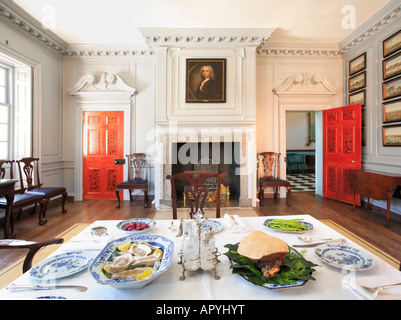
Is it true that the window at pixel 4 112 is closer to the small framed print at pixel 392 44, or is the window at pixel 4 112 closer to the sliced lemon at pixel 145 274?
the sliced lemon at pixel 145 274

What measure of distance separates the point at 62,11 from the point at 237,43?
299cm

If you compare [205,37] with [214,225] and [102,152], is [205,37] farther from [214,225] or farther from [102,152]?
[214,225]

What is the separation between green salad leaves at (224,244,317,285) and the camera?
714 millimetres

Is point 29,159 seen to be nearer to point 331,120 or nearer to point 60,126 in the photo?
point 60,126

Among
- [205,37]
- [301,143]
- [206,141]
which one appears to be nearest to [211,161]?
[206,141]

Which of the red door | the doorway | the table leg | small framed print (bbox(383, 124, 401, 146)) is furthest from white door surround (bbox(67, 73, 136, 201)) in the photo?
the doorway

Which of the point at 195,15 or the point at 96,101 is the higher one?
the point at 195,15

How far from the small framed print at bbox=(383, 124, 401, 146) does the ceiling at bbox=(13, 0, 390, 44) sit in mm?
1943

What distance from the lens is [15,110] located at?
12.6 ft

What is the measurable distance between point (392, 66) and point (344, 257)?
408 cm

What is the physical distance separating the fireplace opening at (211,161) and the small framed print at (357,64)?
2793 millimetres

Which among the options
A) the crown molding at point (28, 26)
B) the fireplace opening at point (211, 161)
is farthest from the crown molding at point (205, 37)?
the fireplace opening at point (211, 161)

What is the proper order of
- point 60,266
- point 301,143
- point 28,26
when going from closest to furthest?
point 60,266
point 28,26
point 301,143

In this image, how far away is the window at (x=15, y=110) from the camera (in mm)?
3713
